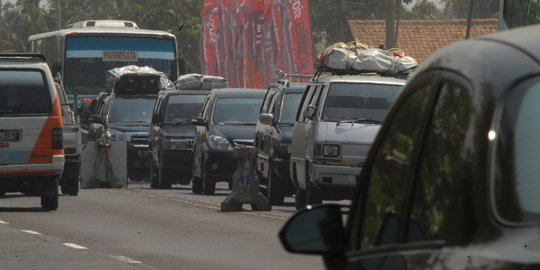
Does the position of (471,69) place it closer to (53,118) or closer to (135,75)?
(53,118)

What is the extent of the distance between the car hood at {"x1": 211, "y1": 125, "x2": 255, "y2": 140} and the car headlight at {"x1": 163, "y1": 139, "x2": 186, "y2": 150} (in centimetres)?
326

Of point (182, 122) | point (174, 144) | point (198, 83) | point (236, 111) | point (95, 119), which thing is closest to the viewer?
point (236, 111)

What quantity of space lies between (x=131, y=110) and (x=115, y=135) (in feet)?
5.76

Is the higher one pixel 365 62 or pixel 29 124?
pixel 365 62

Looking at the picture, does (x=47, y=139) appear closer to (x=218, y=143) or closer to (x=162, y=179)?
(x=218, y=143)

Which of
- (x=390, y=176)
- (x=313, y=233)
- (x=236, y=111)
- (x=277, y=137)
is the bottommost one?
(x=236, y=111)

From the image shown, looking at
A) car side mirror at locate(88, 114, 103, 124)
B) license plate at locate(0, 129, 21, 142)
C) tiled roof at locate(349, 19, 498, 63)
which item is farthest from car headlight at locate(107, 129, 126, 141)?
tiled roof at locate(349, 19, 498, 63)

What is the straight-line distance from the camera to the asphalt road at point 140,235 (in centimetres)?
1326

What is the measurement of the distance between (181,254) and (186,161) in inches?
611

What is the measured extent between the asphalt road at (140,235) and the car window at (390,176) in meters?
8.31

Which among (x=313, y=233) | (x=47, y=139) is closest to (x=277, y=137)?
(x=47, y=139)

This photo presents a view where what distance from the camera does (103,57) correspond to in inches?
1560

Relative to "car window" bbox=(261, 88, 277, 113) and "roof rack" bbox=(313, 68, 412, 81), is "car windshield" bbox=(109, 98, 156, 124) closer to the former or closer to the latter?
"car window" bbox=(261, 88, 277, 113)

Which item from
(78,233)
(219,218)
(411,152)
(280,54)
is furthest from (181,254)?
(280,54)
